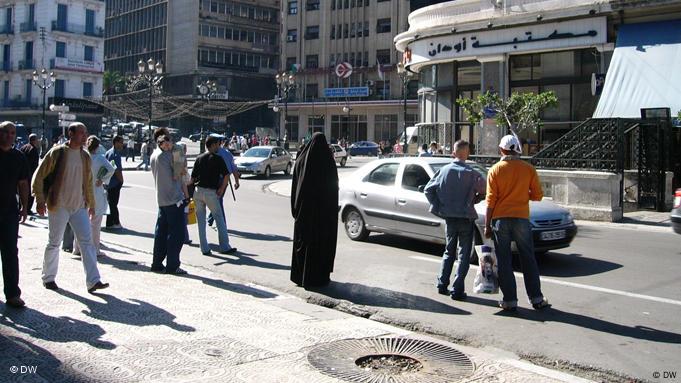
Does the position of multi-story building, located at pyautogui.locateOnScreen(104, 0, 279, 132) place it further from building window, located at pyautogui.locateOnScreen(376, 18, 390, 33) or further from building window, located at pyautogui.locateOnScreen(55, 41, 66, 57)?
building window, located at pyautogui.locateOnScreen(376, 18, 390, 33)

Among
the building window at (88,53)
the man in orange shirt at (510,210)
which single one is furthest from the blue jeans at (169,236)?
the building window at (88,53)

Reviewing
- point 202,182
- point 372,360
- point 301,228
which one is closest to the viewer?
point 372,360

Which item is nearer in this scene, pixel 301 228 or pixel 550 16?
pixel 301 228

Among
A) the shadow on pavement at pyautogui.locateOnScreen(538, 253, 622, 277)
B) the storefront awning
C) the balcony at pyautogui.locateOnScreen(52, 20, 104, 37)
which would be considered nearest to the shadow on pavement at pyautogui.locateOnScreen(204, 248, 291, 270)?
the shadow on pavement at pyautogui.locateOnScreen(538, 253, 622, 277)

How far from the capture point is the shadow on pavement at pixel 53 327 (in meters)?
5.45

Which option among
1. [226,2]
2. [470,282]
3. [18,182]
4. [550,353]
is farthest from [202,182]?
[226,2]

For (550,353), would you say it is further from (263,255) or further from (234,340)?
(263,255)

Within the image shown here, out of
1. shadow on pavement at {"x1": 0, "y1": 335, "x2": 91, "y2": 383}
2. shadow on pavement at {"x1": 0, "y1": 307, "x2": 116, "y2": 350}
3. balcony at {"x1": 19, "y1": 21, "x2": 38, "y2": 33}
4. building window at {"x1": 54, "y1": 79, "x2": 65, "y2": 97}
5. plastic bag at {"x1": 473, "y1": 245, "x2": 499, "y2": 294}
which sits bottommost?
shadow on pavement at {"x1": 0, "y1": 335, "x2": 91, "y2": 383}

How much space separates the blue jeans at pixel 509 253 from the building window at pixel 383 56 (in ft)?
206

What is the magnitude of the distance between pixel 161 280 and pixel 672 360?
5646 mm

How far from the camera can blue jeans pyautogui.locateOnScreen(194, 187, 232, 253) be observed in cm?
987

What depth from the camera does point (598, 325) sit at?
646 cm

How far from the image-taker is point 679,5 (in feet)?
66.3

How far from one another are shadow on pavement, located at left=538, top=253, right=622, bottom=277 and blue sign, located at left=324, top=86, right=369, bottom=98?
192 feet
